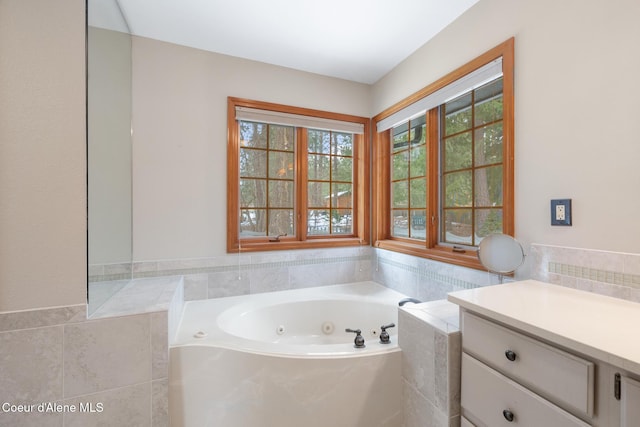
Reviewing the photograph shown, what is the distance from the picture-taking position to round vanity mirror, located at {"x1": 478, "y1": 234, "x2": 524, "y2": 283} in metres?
1.40

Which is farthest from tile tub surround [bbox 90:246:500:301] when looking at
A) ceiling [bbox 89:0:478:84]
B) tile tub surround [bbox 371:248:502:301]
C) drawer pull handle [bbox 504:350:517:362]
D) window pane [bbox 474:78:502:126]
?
ceiling [bbox 89:0:478:84]

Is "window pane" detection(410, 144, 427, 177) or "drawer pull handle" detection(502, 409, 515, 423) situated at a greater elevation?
"window pane" detection(410, 144, 427, 177)

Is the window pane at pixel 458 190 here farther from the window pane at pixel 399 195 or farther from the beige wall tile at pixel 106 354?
the beige wall tile at pixel 106 354

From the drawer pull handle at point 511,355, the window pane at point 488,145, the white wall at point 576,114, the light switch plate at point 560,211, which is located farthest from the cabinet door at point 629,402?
the window pane at point 488,145

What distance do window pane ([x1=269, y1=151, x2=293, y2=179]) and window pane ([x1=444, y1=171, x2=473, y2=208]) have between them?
135cm

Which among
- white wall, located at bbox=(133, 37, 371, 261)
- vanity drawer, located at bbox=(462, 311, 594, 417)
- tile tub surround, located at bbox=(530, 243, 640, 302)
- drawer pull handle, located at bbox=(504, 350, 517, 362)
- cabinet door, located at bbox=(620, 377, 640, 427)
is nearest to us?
cabinet door, located at bbox=(620, 377, 640, 427)

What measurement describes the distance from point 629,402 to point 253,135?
252 cm

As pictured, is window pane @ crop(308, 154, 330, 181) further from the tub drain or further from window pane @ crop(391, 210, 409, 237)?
the tub drain

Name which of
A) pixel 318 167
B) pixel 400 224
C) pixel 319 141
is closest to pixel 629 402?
pixel 400 224

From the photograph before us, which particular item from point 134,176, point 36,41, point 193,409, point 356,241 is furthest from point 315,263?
point 36,41

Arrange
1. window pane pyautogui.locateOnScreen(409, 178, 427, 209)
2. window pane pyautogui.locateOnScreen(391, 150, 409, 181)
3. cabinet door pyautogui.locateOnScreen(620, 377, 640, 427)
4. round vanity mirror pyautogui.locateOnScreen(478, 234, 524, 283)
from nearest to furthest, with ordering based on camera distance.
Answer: cabinet door pyautogui.locateOnScreen(620, 377, 640, 427)
round vanity mirror pyautogui.locateOnScreen(478, 234, 524, 283)
window pane pyautogui.locateOnScreen(409, 178, 427, 209)
window pane pyautogui.locateOnScreen(391, 150, 409, 181)

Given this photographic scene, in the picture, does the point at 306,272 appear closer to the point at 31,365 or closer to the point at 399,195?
the point at 399,195

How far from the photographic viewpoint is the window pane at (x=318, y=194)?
2.69 m

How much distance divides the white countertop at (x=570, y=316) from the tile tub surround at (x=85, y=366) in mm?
1455
